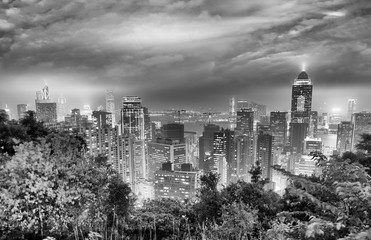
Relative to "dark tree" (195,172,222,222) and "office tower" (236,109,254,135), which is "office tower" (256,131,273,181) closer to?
"office tower" (236,109,254,135)

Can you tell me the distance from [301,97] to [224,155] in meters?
36.4

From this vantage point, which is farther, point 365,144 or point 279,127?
point 279,127

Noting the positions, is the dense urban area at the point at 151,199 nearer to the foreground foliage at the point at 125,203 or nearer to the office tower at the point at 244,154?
the foreground foliage at the point at 125,203

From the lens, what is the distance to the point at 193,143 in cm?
5238

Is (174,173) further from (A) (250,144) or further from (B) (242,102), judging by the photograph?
(B) (242,102)

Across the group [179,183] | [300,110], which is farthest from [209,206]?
[300,110]

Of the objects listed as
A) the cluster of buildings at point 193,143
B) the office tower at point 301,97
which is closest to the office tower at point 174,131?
the cluster of buildings at point 193,143

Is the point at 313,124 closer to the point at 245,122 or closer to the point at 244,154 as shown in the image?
the point at 245,122

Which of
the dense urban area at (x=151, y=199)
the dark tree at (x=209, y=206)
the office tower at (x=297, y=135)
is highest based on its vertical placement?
the dense urban area at (x=151, y=199)

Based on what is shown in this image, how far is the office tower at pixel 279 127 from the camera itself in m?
50.0

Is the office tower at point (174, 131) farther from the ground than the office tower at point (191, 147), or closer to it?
farther from the ground

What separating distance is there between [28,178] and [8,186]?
263 millimetres

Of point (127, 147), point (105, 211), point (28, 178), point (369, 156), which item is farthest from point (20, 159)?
point (127, 147)

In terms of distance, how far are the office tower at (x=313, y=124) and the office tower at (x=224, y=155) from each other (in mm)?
19564
